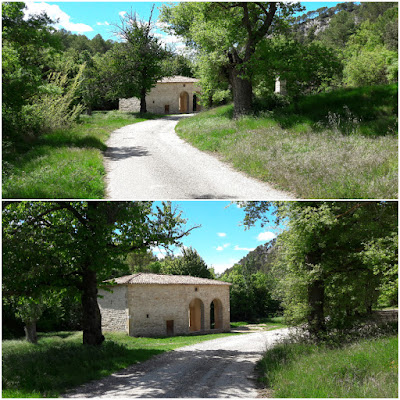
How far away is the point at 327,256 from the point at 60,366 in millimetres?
8930

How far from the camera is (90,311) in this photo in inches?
538

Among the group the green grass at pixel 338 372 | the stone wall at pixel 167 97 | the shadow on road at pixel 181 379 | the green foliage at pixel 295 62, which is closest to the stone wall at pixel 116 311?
the shadow on road at pixel 181 379

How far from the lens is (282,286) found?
535 inches

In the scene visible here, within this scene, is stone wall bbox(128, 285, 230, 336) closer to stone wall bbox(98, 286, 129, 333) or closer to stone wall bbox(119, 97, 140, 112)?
stone wall bbox(98, 286, 129, 333)

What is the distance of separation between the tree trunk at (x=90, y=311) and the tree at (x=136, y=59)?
27.7 metres

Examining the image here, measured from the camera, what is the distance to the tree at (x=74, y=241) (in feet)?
36.2

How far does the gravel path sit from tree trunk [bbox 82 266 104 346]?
2255 millimetres

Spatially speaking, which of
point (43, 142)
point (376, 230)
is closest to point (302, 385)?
point (376, 230)

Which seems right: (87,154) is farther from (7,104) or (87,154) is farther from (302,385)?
(302,385)

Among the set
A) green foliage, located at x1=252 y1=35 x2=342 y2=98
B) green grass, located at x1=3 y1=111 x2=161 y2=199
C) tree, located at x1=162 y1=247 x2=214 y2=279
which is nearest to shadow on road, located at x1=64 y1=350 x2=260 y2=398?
green grass, located at x1=3 y1=111 x2=161 y2=199

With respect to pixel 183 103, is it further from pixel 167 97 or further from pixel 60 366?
pixel 60 366

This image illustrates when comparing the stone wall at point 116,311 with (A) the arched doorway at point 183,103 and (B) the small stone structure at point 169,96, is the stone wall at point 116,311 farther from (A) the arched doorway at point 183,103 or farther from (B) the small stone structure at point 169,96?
(A) the arched doorway at point 183,103

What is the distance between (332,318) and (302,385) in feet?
21.0

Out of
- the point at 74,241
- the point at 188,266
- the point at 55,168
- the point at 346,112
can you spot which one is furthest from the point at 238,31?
the point at 188,266
